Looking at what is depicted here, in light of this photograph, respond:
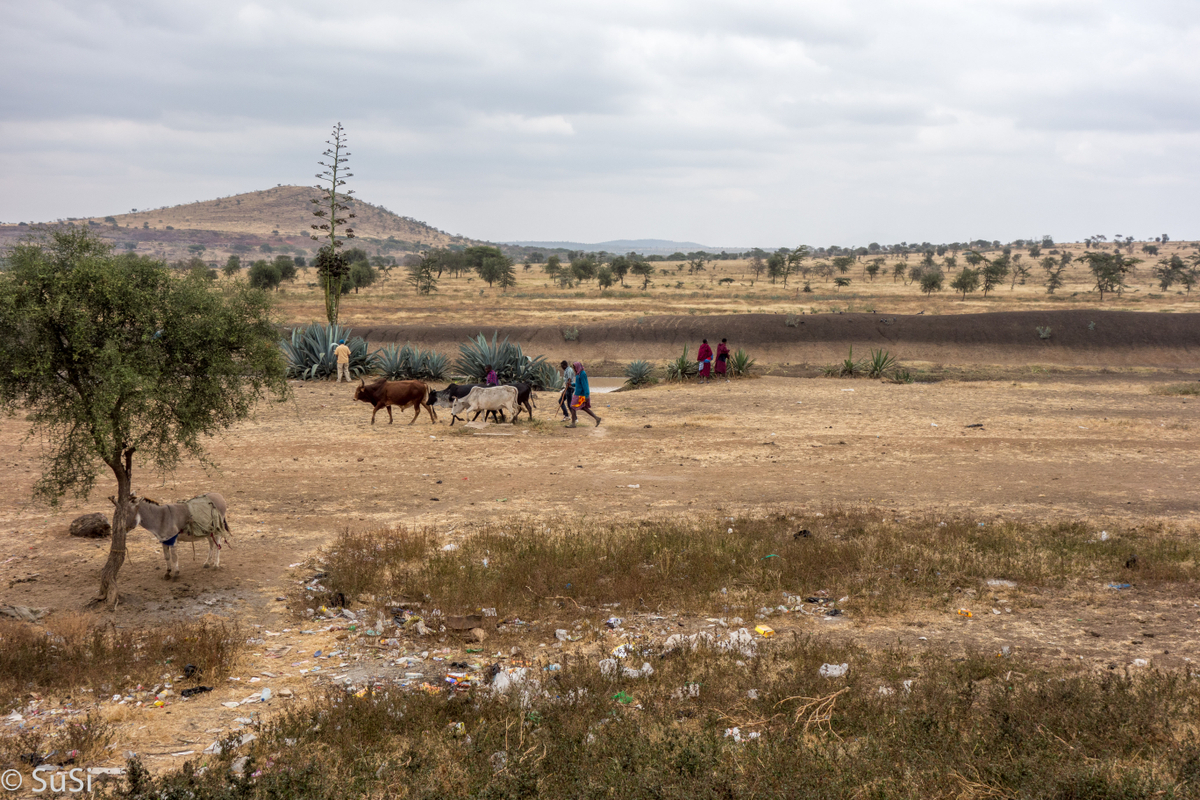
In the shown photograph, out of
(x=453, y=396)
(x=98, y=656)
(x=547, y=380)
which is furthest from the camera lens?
(x=547, y=380)

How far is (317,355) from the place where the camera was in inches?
953

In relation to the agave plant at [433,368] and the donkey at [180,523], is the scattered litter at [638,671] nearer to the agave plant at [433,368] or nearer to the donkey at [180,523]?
the donkey at [180,523]

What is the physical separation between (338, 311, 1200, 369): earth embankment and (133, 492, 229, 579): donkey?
23.9m

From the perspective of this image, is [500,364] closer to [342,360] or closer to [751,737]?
[342,360]

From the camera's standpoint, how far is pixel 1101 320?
A: 33.5m

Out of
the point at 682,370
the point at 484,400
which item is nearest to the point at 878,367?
the point at 682,370

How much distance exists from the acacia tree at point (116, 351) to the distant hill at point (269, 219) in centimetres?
14330

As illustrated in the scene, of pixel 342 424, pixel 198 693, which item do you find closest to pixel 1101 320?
pixel 342 424

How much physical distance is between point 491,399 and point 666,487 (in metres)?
5.92

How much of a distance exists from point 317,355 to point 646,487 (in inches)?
604

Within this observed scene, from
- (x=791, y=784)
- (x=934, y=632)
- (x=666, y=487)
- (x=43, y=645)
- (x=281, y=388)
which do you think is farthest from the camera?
(x=666, y=487)

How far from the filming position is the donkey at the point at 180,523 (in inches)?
306

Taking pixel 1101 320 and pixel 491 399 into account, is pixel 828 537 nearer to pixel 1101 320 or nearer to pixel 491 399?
pixel 491 399

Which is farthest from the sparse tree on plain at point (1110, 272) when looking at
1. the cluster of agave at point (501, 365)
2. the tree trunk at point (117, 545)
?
the tree trunk at point (117, 545)
